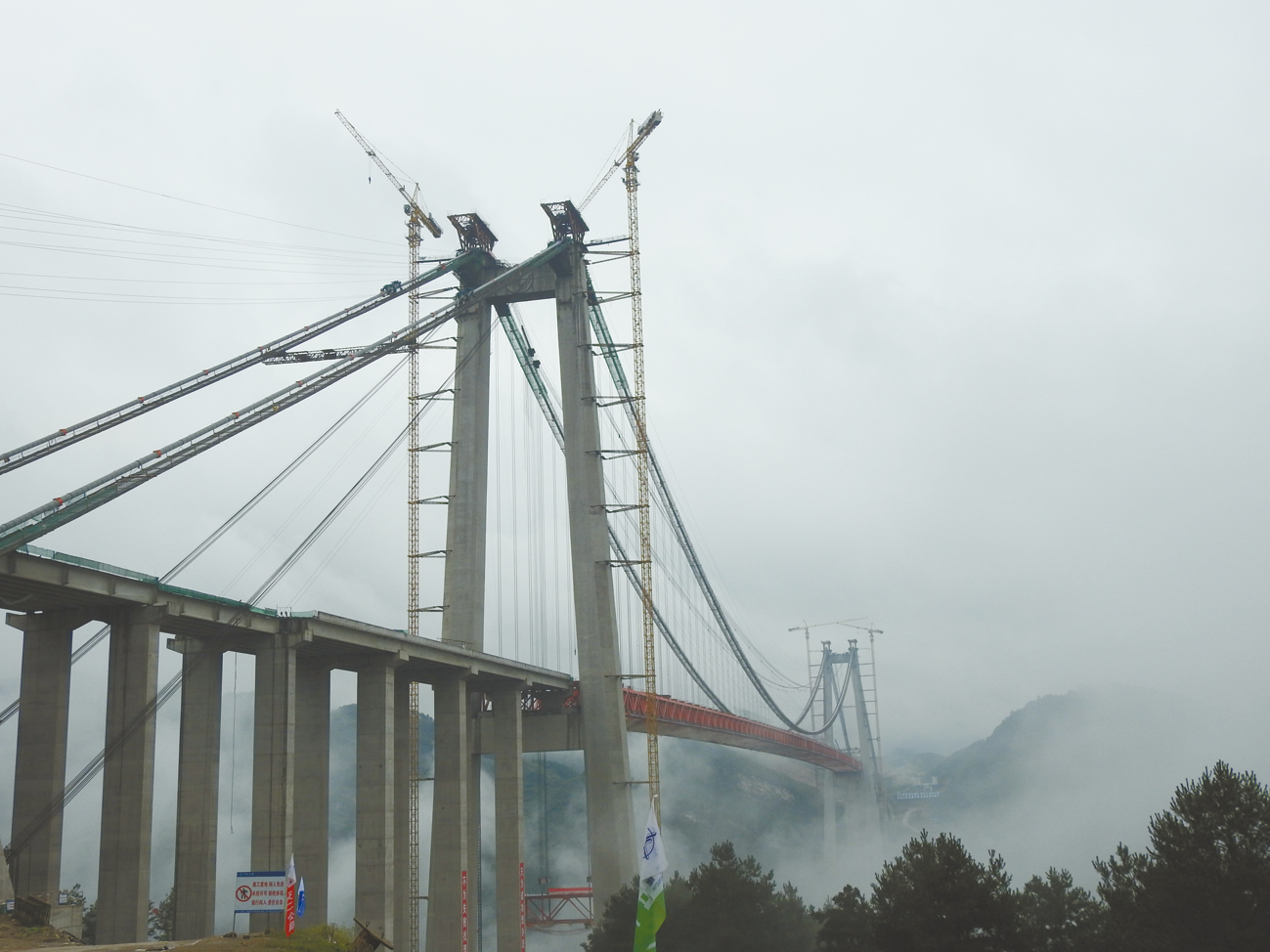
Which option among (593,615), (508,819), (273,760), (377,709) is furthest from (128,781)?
(593,615)

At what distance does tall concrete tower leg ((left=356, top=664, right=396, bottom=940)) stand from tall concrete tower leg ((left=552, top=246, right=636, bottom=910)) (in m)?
15.8

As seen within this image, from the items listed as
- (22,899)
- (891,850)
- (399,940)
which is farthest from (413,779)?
(891,850)

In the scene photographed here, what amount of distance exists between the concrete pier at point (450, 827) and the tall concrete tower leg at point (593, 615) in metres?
7.94

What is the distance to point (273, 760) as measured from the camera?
45844 mm

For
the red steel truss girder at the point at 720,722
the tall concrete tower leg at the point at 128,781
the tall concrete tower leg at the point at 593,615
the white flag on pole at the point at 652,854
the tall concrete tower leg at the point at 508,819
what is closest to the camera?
the white flag on pole at the point at 652,854

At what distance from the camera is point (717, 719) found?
8831 centimetres

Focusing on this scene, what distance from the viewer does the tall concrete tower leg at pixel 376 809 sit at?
52031 mm

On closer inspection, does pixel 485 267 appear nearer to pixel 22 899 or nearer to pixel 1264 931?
pixel 22 899

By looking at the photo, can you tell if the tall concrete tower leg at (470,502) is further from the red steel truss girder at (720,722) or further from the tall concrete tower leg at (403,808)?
the red steel truss girder at (720,722)

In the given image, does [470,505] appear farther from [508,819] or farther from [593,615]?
[508,819]

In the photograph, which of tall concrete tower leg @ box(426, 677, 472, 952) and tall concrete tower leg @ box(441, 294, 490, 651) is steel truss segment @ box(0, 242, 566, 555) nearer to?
tall concrete tower leg @ box(441, 294, 490, 651)

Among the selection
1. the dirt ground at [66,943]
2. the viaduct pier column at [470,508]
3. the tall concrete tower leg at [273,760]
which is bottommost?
the dirt ground at [66,943]

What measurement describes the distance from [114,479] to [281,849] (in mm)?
15328

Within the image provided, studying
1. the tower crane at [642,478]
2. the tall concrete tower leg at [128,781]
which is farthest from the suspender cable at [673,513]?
the tall concrete tower leg at [128,781]
